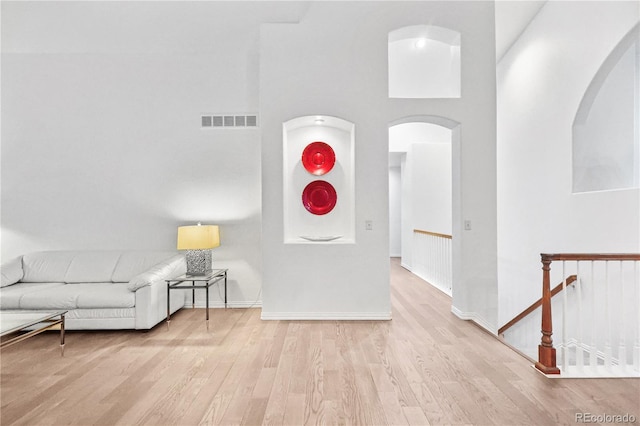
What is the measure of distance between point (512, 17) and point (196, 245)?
19.2 ft

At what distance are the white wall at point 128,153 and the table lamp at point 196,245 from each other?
0.58 metres

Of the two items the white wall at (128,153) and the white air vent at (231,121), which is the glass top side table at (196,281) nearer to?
the white wall at (128,153)

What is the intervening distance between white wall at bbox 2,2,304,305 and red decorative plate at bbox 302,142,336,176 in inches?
29.9

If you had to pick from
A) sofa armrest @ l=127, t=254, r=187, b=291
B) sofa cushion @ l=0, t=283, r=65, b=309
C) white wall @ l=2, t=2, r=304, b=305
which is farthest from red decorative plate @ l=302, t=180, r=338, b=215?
sofa cushion @ l=0, t=283, r=65, b=309

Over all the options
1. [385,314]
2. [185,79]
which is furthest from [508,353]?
[185,79]

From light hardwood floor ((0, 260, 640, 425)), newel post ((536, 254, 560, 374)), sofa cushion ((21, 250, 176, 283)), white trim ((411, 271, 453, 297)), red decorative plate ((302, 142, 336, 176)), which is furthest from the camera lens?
white trim ((411, 271, 453, 297))

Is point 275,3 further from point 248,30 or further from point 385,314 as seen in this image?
point 385,314

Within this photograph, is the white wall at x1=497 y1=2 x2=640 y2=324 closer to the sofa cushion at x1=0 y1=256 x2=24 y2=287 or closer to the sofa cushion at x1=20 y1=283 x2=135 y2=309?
the sofa cushion at x1=20 y1=283 x2=135 y2=309

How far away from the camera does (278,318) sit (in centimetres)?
412

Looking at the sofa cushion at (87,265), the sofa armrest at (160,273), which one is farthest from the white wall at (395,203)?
the sofa cushion at (87,265)

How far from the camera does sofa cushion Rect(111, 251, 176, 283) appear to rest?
4.34 meters

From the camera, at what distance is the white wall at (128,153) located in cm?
476

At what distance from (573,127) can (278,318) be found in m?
4.66

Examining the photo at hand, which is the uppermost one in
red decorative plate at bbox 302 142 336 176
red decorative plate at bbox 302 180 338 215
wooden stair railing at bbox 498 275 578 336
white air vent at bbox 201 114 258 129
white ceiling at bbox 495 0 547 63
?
white ceiling at bbox 495 0 547 63
